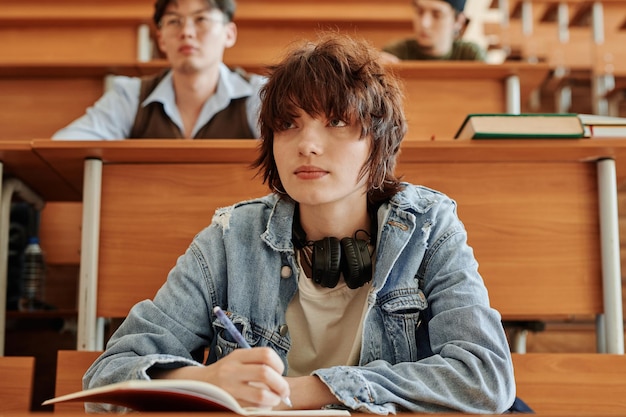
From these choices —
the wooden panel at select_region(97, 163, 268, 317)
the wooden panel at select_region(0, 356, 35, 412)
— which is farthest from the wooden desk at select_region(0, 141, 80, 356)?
the wooden panel at select_region(0, 356, 35, 412)

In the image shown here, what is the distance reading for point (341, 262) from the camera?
121 cm

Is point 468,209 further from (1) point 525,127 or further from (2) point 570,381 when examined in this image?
(2) point 570,381

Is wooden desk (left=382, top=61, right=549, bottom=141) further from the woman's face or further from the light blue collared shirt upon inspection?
the woman's face

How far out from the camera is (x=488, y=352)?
1.08 m

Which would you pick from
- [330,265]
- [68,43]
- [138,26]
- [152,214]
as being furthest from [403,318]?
[68,43]

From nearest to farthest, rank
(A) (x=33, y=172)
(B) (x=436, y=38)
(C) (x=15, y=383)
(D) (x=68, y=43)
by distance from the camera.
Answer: (C) (x=15, y=383) < (A) (x=33, y=172) < (B) (x=436, y=38) < (D) (x=68, y=43)

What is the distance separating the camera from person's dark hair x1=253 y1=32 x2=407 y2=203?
47.3 inches

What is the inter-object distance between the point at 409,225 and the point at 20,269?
164 centimetres

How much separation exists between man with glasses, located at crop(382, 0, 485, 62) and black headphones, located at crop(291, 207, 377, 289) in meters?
1.88

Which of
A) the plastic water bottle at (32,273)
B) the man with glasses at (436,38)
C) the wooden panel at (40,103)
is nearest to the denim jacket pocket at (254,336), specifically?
the plastic water bottle at (32,273)

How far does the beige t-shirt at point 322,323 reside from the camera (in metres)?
1.24

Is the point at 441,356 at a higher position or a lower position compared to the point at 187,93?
lower

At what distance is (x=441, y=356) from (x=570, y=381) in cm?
49

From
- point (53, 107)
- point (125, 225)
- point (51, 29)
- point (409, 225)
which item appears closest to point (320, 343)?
point (409, 225)
